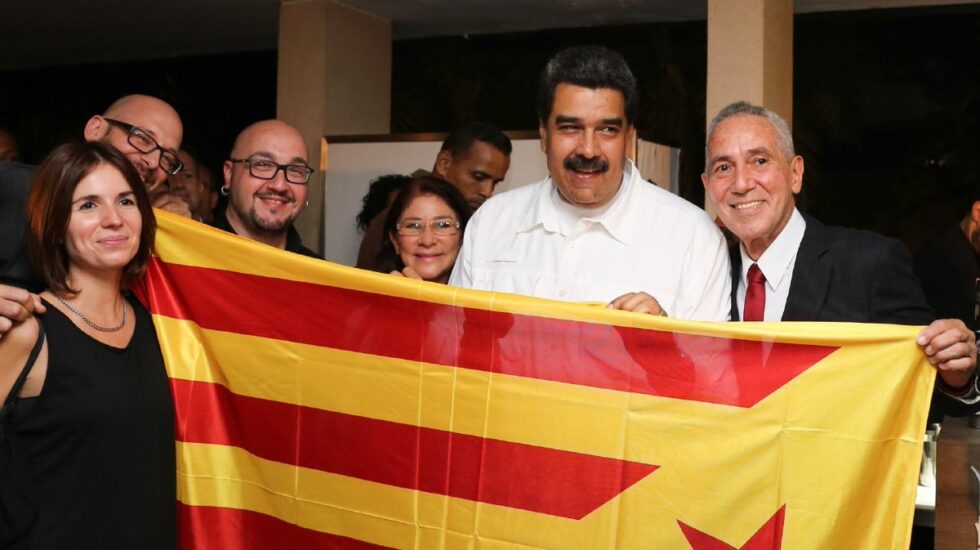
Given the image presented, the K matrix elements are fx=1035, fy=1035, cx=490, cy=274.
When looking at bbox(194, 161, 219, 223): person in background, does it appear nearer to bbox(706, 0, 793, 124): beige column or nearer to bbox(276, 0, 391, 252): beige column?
bbox(276, 0, 391, 252): beige column

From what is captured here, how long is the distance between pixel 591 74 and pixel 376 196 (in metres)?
3.10

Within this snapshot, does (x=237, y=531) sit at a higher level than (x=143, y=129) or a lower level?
lower

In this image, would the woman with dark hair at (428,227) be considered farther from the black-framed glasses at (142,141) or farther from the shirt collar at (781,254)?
the shirt collar at (781,254)

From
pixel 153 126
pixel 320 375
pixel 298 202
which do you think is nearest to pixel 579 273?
pixel 320 375

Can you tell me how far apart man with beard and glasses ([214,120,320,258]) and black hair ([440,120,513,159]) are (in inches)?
61.5

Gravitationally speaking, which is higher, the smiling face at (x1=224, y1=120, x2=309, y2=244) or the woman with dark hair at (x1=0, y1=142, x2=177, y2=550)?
the smiling face at (x1=224, y1=120, x2=309, y2=244)

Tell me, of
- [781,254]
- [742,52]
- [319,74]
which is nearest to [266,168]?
[781,254]

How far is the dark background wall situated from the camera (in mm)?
6195

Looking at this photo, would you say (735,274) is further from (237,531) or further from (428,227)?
(237,531)

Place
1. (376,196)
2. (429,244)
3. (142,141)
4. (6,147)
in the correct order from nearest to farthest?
1. (142,141)
2. (429,244)
3. (6,147)
4. (376,196)

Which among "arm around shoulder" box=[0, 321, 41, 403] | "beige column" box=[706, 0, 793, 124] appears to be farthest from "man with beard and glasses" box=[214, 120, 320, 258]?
"beige column" box=[706, 0, 793, 124]

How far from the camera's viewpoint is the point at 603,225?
8.64 feet

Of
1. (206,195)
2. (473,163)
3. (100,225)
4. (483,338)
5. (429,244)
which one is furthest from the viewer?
(206,195)

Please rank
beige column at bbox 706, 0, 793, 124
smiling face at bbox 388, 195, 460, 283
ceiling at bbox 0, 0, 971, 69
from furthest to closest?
ceiling at bbox 0, 0, 971, 69 → beige column at bbox 706, 0, 793, 124 → smiling face at bbox 388, 195, 460, 283
